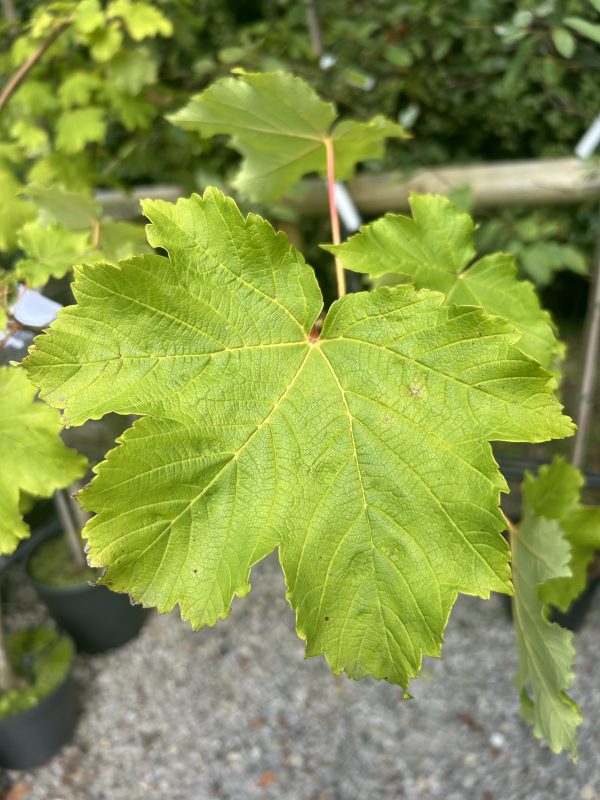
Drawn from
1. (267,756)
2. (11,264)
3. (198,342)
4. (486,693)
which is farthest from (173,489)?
Answer: (11,264)

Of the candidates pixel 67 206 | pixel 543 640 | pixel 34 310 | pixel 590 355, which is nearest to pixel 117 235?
pixel 67 206

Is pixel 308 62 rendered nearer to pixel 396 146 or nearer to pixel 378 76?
pixel 378 76

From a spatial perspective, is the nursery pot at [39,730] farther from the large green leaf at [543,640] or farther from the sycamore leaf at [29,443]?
the large green leaf at [543,640]

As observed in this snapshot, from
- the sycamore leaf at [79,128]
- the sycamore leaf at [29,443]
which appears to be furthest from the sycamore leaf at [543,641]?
the sycamore leaf at [79,128]

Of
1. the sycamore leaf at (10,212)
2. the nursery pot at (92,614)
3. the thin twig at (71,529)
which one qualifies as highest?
the sycamore leaf at (10,212)

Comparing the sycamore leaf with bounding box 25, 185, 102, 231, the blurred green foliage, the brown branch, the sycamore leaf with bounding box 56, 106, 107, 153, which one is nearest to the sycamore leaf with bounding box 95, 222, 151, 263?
the sycamore leaf with bounding box 25, 185, 102, 231

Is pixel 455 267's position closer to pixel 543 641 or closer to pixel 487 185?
pixel 543 641

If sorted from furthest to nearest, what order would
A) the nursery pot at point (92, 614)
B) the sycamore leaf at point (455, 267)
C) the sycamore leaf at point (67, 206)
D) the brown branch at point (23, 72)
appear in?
1. the nursery pot at point (92, 614)
2. the brown branch at point (23, 72)
3. the sycamore leaf at point (67, 206)
4. the sycamore leaf at point (455, 267)
